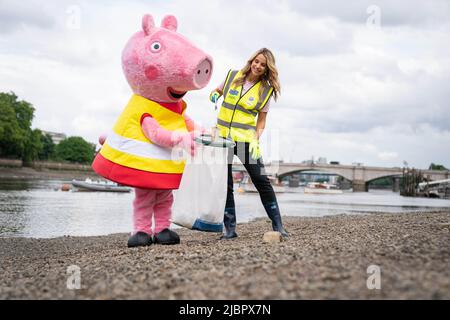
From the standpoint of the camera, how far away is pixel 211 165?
555cm

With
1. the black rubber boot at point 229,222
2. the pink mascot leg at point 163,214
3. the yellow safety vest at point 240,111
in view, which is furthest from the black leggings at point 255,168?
the pink mascot leg at point 163,214

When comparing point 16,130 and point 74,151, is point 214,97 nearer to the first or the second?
point 16,130

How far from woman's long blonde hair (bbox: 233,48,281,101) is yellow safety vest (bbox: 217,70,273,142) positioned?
5 centimetres

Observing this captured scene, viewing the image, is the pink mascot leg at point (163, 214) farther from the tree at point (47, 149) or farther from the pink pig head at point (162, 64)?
the tree at point (47, 149)

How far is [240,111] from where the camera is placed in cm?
566

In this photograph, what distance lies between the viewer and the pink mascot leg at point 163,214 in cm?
566

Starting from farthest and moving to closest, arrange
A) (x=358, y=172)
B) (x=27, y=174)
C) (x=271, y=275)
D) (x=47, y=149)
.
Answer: (x=47, y=149), (x=358, y=172), (x=27, y=174), (x=271, y=275)

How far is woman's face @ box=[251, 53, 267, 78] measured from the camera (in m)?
5.62

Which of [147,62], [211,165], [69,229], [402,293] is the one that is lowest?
[69,229]

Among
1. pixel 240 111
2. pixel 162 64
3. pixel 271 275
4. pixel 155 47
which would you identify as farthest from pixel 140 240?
pixel 271 275

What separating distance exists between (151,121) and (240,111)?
3.67ft

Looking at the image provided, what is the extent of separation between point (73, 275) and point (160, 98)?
2.55 meters
